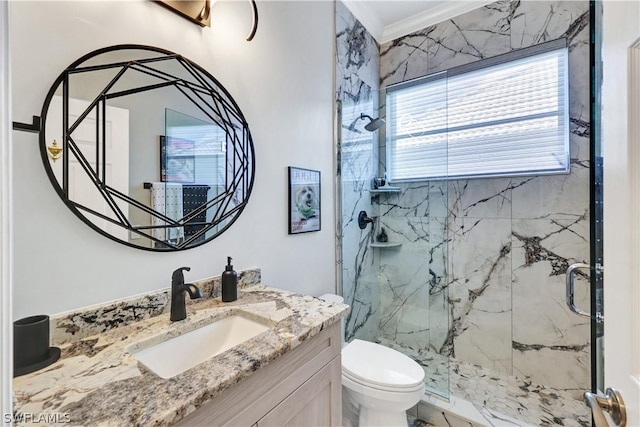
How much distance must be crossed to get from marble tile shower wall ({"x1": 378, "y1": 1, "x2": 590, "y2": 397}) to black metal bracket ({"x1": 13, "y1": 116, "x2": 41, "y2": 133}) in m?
2.21

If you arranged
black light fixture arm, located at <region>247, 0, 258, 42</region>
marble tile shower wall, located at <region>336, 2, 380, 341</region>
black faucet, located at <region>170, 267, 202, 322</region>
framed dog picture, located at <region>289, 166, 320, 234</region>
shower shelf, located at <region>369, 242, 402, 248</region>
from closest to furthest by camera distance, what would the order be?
1. black faucet, located at <region>170, 267, 202, 322</region>
2. black light fixture arm, located at <region>247, 0, 258, 42</region>
3. framed dog picture, located at <region>289, 166, 320, 234</region>
4. marble tile shower wall, located at <region>336, 2, 380, 341</region>
5. shower shelf, located at <region>369, 242, 402, 248</region>

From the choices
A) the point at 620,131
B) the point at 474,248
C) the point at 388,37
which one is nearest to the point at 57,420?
the point at 620,131

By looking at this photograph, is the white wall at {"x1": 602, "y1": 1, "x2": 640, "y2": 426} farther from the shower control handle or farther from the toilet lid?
the shower control handle

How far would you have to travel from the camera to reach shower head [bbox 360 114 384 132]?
94.1 inches

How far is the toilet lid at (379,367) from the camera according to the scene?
4.64ft

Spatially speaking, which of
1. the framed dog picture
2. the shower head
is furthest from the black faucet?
the shower head

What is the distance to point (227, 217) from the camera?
1310 mm

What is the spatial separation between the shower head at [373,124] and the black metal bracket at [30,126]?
2020mm

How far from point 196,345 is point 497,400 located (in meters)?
2.01

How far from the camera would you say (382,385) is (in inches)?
54.7

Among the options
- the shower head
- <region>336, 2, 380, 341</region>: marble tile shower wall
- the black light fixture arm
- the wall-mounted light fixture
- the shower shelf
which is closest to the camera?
the wall-mounted light fixture

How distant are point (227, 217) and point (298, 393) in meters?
0.78

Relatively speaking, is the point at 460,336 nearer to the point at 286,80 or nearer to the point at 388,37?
the point at 286,80

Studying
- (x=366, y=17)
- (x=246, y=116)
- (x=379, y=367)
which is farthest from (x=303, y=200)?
(x=366, y=17)
